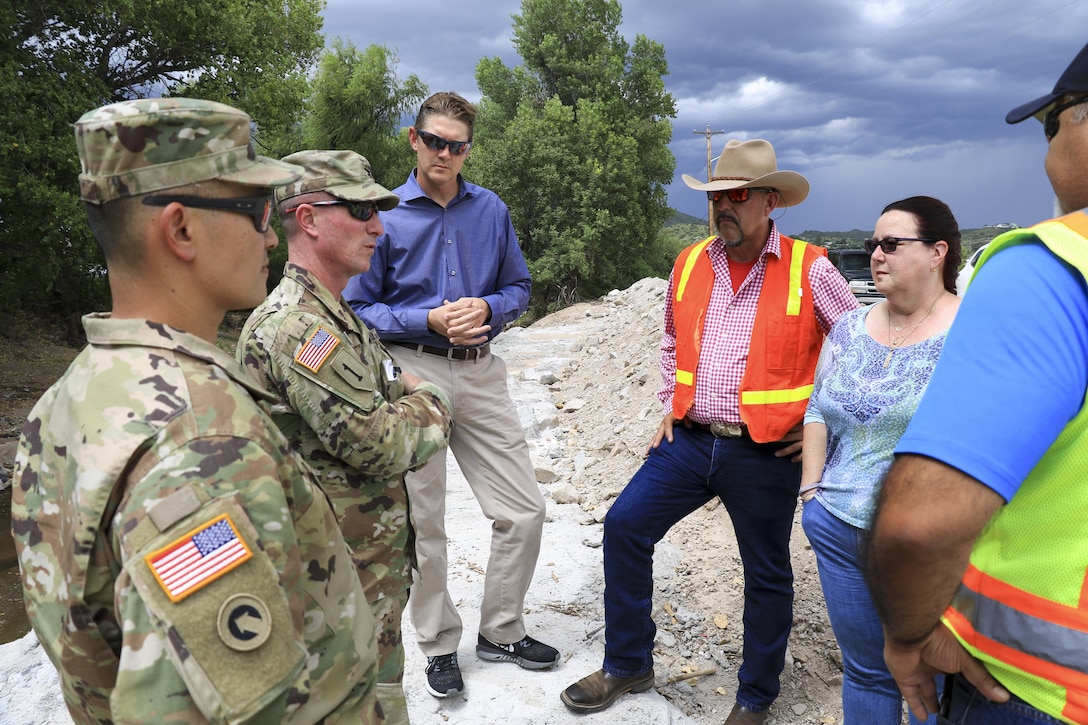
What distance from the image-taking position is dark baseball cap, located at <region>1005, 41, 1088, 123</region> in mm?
1219

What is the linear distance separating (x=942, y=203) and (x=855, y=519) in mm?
1255

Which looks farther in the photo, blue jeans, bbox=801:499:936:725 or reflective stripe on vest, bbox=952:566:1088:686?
blue jeans, bbox=801:499:936:725

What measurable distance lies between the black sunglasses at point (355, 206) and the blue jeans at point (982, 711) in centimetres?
204

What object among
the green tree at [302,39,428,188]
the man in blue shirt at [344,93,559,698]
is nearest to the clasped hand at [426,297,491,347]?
the man in blue shirt at [344,93,559,698]

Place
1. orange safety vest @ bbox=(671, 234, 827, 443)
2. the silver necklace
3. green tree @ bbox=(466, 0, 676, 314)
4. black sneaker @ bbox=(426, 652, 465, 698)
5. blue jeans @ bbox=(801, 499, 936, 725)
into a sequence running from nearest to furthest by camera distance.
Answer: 1. blue jeans @ bbox=(801, 499, 936, 725)
2. the silver necklace
3. orange safety vest @ bbox=(671, 234, 827, 443)
4. black sneaker @ bbox=(426, 652, 465, 698)
5. green tree @ bbox=(466, 0, 676, 314)

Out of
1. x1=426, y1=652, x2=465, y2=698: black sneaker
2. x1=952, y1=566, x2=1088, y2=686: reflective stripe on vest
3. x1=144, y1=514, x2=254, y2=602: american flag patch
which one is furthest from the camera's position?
x1=426, y1=652, x2=465, y2=698: black sneaker

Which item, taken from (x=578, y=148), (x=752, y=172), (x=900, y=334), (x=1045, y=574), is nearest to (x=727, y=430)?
(x=900, y=334)

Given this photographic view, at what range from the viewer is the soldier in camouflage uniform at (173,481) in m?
1.11

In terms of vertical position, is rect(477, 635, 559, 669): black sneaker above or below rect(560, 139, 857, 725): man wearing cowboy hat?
Answer: below

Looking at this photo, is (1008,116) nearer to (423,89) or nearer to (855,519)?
(855,519)

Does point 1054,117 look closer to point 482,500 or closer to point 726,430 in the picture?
point 726,430

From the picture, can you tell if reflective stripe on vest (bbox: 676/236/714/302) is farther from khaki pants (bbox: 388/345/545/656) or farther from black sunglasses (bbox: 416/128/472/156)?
black sunglasses (bbox: 416/128/472/156)

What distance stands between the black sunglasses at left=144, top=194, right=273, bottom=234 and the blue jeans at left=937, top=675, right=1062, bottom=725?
1.60 m

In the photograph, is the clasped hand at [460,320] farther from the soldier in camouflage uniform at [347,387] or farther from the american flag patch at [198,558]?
the american flag patch at [198,558]
